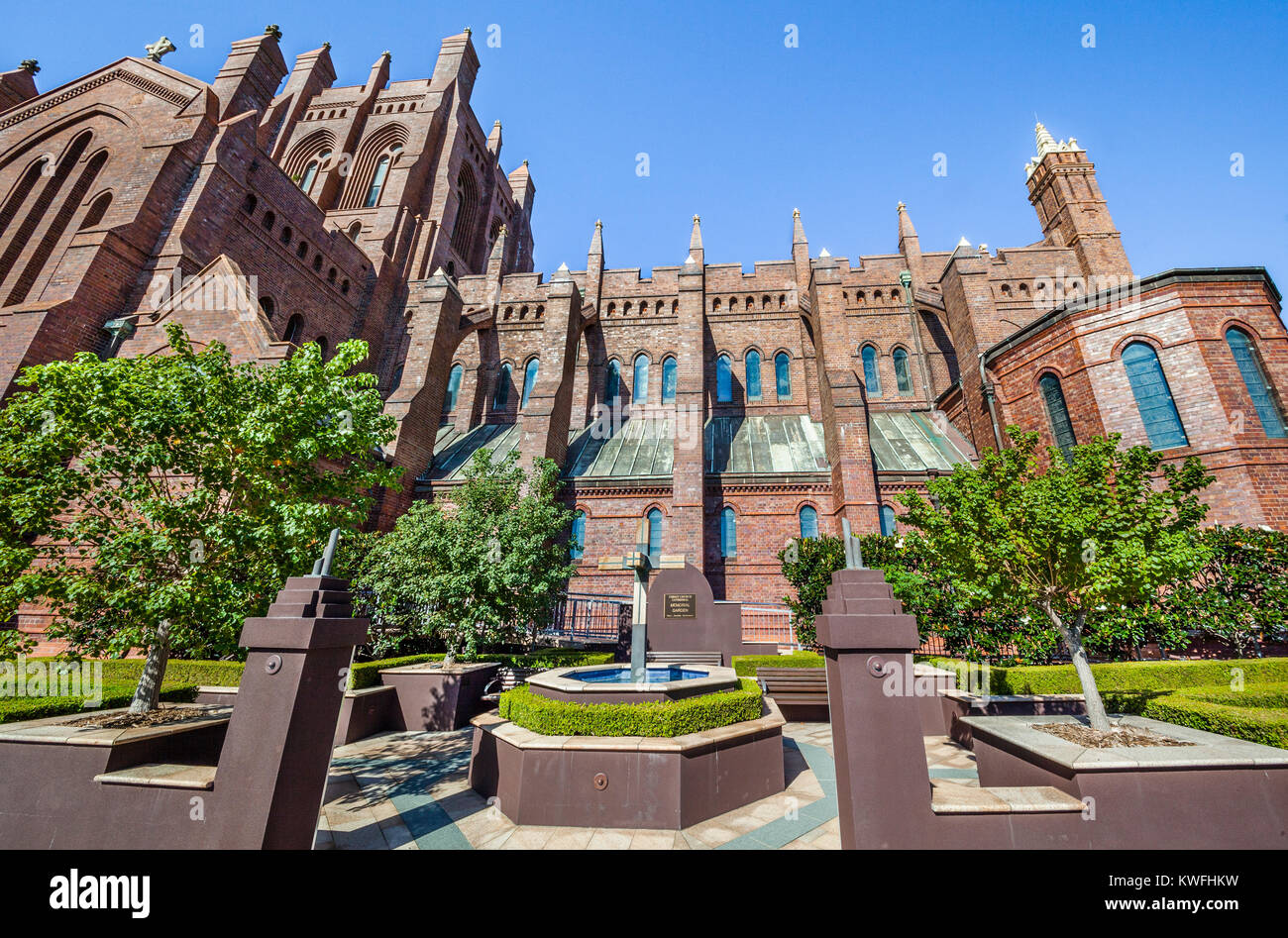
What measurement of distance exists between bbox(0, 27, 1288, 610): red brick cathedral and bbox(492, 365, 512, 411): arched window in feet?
0.35

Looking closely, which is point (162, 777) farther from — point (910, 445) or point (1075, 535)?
point (910, 445)

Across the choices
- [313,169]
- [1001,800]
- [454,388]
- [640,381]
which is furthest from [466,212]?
[1001,800]

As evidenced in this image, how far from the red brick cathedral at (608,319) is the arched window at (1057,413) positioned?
0.10 metres

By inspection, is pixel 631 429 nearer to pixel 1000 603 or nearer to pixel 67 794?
pixel 1000 603

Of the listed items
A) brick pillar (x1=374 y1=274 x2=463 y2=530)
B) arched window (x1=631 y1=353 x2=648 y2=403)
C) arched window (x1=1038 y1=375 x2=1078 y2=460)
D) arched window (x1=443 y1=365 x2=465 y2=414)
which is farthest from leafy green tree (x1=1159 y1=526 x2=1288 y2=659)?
arched window (x1=443 y1=365 x2=465 y2=414)

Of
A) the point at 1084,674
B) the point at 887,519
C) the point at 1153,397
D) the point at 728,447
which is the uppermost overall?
the point at 728,447

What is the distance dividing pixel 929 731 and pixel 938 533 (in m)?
4.74

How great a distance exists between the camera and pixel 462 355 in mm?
23734

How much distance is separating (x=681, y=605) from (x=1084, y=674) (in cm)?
813

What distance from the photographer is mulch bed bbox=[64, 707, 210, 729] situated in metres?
4.69

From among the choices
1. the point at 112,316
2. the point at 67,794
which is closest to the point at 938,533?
the point at 67,794

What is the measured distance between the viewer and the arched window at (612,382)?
907 inches

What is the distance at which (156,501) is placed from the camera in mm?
5043
